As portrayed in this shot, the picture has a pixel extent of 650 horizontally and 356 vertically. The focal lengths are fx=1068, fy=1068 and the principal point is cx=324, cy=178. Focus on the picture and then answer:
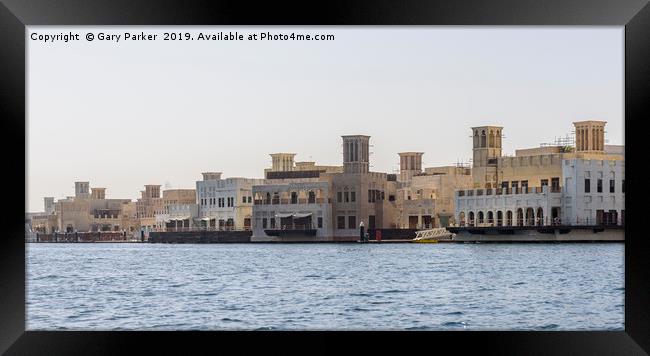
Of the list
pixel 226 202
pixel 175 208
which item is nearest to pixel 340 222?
pixel 226 202

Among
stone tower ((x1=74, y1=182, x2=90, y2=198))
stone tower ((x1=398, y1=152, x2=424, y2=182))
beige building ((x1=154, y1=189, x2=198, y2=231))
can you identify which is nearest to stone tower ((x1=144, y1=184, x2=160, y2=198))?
stone tower ((x1=74, y1=182, x2=90, y2=198))

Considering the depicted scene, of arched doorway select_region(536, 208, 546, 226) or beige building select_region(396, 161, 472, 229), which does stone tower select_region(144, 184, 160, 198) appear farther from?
arched doorway select_region(536, 208, 546, 226)

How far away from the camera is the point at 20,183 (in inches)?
213

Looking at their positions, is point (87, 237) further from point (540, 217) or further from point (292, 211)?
point (540, 217)

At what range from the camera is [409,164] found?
194ft

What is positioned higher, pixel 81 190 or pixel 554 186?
pixel 81 190

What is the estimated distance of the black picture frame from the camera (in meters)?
5.25

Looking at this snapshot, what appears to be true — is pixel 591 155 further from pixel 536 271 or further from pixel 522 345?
pixel 522 345

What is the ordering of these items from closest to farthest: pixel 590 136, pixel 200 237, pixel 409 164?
pixel 590 136 → pixel 409 164 → pixel 200 237

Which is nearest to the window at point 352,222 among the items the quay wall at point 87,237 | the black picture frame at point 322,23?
the quay wall at point 87,237

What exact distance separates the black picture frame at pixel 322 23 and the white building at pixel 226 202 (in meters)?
55.5

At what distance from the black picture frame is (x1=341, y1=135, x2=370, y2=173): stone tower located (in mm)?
50688

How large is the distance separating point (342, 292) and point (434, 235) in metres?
29.0

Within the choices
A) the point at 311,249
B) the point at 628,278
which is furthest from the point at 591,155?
the point at 628,278
